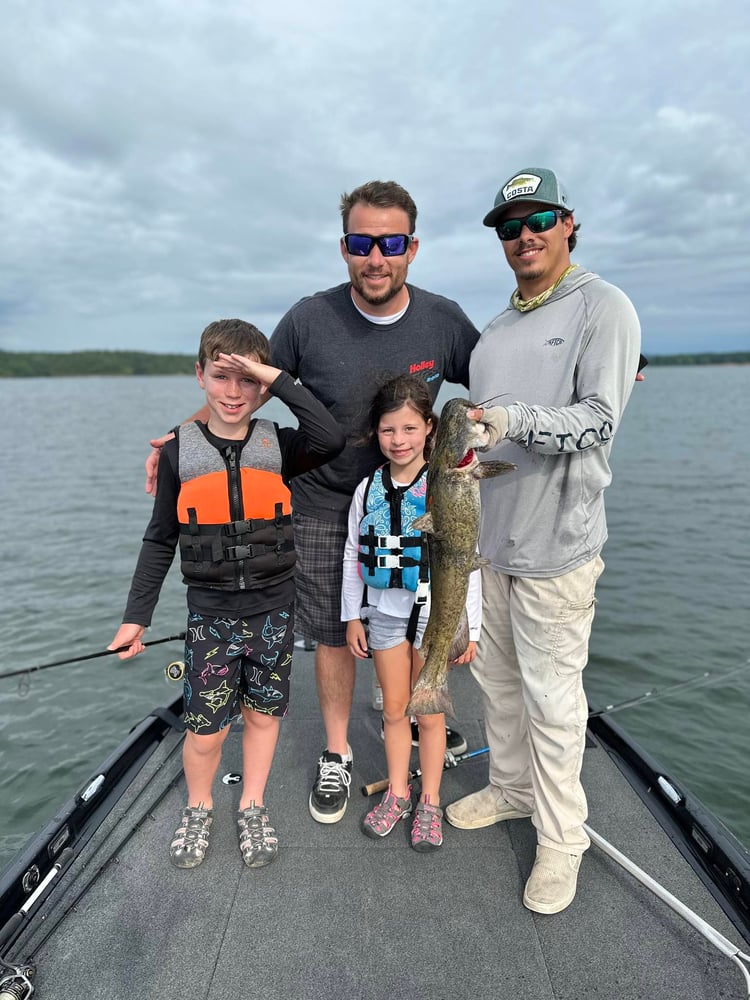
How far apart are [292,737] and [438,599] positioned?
234 centimetres

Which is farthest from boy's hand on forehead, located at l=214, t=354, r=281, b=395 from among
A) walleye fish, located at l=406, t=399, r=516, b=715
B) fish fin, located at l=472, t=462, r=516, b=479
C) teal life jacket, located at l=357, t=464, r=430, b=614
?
fish fin, located at l=472, t=462, r=516, b=479

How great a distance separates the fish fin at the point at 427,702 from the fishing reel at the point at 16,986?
2.07 m

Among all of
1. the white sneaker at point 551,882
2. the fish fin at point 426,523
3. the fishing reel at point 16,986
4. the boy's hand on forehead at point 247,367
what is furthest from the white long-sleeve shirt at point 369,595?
the fishing reel at point 16,986

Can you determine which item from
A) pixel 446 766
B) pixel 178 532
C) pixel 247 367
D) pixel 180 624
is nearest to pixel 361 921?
pixel 446 766

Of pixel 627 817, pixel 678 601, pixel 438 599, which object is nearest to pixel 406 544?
pixel 438 599

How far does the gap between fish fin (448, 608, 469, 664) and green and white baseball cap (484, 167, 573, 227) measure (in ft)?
7.10

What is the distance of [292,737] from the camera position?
4.83 metres

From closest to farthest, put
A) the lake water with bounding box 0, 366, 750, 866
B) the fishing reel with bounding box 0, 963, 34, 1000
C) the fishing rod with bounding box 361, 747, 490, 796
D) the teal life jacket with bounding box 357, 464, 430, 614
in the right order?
the fishing reel with bounding box 0, 963, 34, 1000
the teal life jacket with bounding box 357, 464, 430, 614
the fishing rod with bounding box 361, 747, 490, 796
the lake water with bounding box 0, 366, 750, 866

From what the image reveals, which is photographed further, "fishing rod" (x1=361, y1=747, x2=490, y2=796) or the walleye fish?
"fishing rod" (x1=361, y1=747, x2=490, y2=796)

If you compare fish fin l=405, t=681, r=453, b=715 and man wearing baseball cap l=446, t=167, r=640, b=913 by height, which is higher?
man wearing baseball cap l=446, t=167, r=640, b=913

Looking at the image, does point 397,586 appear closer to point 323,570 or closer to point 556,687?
point 323,570

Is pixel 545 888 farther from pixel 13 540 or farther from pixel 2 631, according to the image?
pixel 13 540

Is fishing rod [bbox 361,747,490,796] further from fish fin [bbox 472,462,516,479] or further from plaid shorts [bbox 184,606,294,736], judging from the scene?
fish fin [bbox 472,462,516,479]

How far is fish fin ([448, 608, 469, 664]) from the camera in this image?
134 inches
